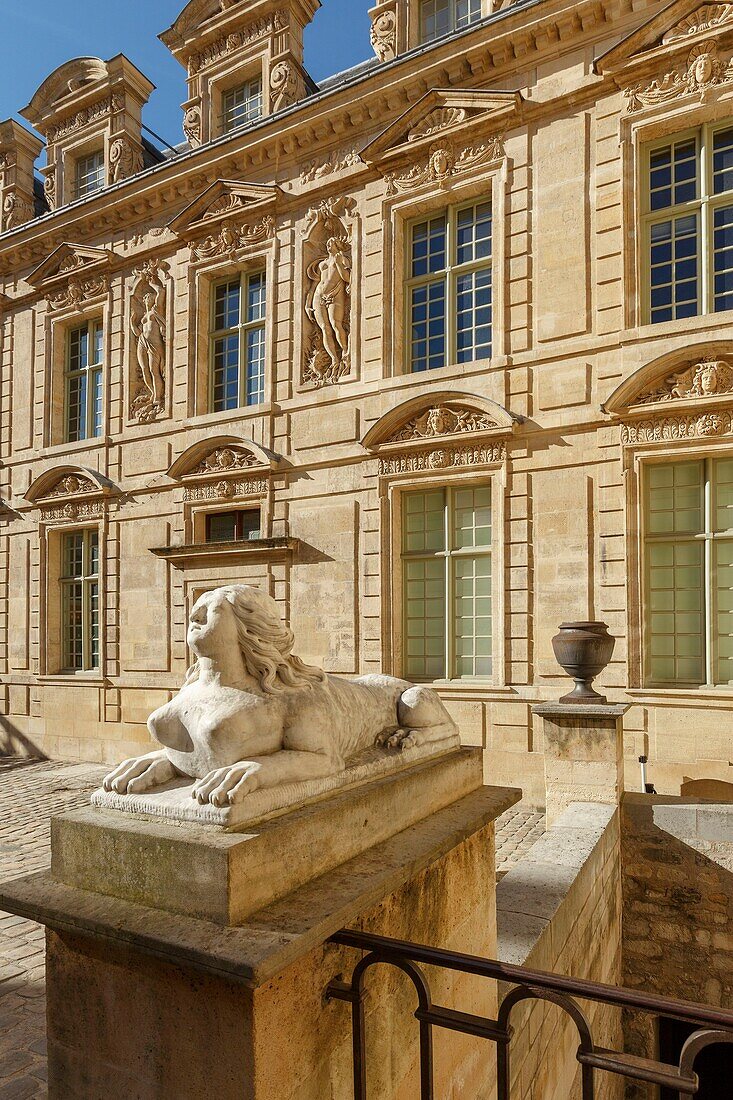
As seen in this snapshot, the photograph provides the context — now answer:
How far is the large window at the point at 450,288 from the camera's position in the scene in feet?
33.4

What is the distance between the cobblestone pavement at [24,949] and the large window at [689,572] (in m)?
A: 6.86

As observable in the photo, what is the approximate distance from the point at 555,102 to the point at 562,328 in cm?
300

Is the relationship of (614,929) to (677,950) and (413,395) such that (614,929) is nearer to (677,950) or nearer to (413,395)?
(677,950)

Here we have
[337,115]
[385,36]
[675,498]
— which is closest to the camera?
[675,498]

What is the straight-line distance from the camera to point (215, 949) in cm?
156

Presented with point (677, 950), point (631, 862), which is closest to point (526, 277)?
point (631, 862)

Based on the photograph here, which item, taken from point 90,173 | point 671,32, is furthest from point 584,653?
point 90,173

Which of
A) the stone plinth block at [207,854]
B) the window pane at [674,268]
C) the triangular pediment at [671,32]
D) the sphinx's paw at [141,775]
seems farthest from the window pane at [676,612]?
the sphinx's paw at [141,775]

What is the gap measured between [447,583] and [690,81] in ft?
22.4

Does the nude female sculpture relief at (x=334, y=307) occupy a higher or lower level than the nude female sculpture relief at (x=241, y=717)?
higher

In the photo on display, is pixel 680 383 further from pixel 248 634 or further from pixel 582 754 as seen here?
pixel 248 634

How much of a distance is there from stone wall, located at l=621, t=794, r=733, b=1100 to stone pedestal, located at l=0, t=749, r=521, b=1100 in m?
4.63

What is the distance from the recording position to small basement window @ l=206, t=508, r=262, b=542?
38.4ft

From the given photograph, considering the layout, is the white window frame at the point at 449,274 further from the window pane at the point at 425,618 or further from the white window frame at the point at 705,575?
the white window frame at the point at 705,575
